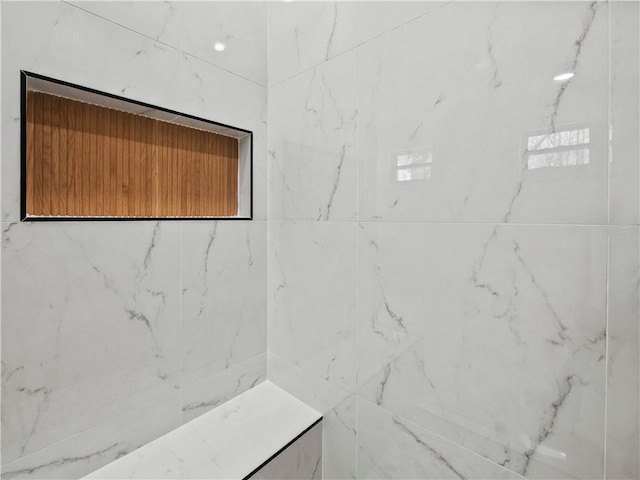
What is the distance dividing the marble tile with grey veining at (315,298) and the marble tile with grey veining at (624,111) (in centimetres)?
71

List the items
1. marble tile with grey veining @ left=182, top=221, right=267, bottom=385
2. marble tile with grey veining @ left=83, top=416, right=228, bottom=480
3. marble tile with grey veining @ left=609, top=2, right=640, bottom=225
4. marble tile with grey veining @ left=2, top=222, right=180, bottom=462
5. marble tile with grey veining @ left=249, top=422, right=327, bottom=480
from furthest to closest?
marble tile with grey veining @ left=182, top=221, right=267, bottom=385 < marble tile with grey veining @ left=249, top=422, right=327, bottom=480 < marble tile with grey veining @ left=83, top=416, right=228, bottom=480 < marble tile with grey veining @ left=2, top=222, right=180, bottom=462 < marble tile with grey veining @ left=609, top=2, right=640, bottom=225

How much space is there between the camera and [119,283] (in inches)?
40.6

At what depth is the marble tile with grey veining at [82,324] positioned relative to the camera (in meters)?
0.85

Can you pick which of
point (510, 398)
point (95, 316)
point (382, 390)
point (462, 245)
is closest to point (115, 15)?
point (95, 316)

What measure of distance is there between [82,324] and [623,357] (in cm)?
141

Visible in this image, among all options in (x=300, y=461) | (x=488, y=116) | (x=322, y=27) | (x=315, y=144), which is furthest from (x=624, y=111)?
(x=300, y=461)

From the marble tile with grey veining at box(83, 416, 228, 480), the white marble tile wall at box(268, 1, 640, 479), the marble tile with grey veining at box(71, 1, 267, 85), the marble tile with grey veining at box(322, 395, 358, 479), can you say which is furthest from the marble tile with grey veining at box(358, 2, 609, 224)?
the marble tile with grey veining at box(83, 416, 228, 480)

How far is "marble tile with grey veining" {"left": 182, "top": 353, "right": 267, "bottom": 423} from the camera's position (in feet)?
4.06

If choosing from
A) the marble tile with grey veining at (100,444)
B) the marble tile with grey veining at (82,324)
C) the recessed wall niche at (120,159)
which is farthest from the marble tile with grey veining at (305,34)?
the marble tile with grey veining at (100,444)

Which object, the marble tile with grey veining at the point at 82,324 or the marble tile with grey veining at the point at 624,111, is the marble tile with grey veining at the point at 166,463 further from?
the marble tile with grey veining at the point at 624,111

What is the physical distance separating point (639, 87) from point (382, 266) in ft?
2.44

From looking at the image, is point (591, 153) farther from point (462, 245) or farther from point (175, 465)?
point (175, 465)

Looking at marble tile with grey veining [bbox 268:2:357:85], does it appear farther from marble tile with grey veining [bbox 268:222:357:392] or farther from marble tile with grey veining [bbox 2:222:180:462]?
marble tile with grey veining [bbox 2:222:180:462]

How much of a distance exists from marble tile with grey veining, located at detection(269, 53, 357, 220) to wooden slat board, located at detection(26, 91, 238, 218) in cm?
24
